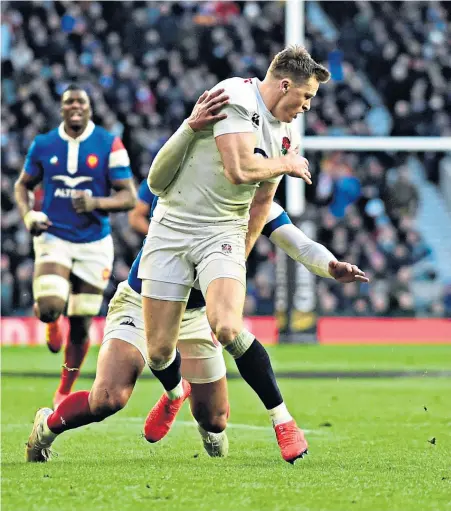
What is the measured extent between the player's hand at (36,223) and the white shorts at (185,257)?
3.13 metres

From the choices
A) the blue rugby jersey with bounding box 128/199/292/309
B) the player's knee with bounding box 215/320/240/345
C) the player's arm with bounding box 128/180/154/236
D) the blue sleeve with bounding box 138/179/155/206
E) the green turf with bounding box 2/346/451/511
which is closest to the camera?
the green turf with bounding box 2/346/451/511

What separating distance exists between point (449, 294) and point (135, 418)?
42.9ft

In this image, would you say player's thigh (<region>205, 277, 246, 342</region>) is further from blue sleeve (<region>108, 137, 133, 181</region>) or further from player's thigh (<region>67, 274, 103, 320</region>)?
blue sleeve (<region>108, 137, 133, 181</region>)

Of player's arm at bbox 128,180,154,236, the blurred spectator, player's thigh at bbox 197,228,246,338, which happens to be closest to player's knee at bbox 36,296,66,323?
player's arm at bbox 128,180,154,236

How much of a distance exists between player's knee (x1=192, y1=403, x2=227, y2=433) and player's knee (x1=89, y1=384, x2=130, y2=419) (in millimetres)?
579

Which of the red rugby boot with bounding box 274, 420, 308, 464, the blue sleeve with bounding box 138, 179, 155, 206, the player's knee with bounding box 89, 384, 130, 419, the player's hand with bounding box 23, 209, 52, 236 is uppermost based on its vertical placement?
A: the blue sleeve with bounding box 138, 179, 155, 206

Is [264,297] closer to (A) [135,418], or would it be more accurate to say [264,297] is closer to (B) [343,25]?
(B) [343,25]

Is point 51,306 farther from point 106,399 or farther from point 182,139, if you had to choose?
point 182,139

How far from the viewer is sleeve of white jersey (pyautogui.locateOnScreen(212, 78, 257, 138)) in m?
5.94

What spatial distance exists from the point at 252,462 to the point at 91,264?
3.62 metres

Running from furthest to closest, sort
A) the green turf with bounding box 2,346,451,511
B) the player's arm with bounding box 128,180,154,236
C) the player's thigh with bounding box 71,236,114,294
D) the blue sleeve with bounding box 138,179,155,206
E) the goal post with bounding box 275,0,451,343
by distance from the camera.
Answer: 1. the goal post with bounding box 275,0,451,343
2. the player's thigh with bounding box 71,236,114,294
3. the player's arm with bounding box 128,180,154,236
4. the blue sleeve with bounding box 138,179,155,206
5. the green turf with bounding box 2,346,451,511

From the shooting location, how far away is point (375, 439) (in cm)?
728

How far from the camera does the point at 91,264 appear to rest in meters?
9.43

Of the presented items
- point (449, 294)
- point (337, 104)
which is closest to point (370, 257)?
point (449, 294)
